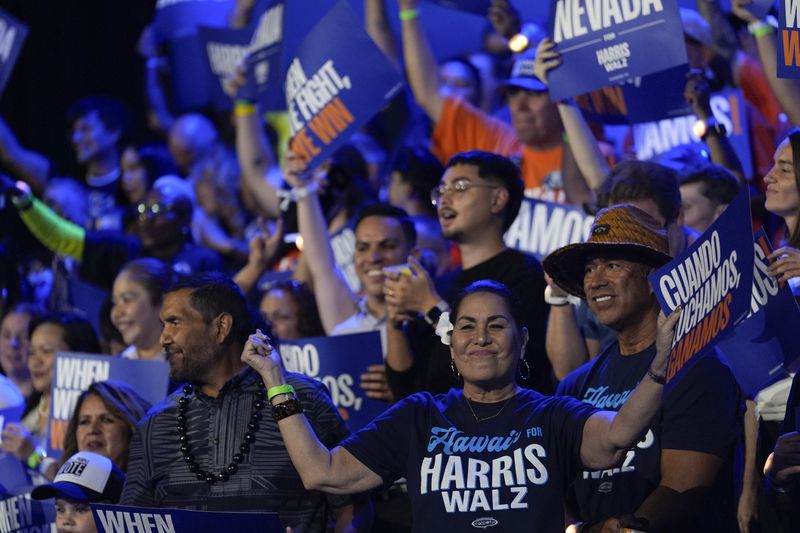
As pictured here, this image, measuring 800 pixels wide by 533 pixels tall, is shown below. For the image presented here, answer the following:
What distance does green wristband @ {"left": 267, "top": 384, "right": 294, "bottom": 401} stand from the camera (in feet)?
13.3

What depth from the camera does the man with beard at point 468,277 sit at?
4781 mm

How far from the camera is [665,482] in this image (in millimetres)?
3812

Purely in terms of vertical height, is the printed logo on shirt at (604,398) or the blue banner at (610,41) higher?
the blue banner at (610,41)

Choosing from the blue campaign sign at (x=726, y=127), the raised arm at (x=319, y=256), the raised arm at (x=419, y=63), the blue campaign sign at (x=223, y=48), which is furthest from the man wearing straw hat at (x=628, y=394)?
the blue campaign sign at (x=223, y=48)

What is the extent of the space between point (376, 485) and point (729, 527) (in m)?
1.02

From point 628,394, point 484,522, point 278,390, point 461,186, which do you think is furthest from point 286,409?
point 461,186

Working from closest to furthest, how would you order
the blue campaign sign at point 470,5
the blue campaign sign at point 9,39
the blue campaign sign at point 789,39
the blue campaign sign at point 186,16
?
1. the blue campaign sign at point 789,39
2. the blue campaign sign at point 470,5
3. the blue campaign sign at point 9,39
4. the blue campaign sign at point 186,16

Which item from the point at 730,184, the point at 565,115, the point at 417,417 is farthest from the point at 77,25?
the point at 417,417

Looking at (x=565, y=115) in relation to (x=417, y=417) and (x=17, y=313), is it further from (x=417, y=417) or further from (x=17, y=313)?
(x=17, y=313)

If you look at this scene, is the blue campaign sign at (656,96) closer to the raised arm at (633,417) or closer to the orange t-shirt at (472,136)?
the orange t-shirt at (472,136)

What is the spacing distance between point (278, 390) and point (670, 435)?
1151mm

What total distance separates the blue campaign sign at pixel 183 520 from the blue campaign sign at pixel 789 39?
7.10 feet

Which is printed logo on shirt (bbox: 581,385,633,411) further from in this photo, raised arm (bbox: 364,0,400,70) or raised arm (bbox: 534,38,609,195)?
raised arm (bbox: 364,0,400,70)

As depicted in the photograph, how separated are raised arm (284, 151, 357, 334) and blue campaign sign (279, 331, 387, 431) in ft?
1.87
